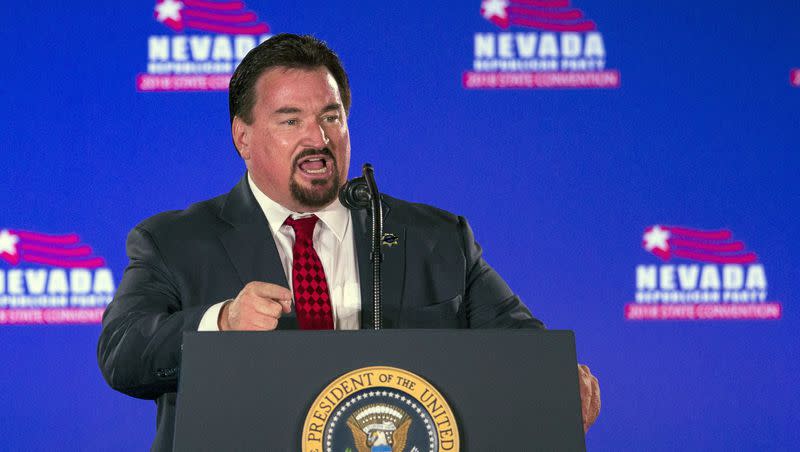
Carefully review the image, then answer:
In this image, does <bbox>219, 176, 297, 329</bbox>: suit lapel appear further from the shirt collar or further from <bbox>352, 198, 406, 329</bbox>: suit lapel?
<bbox>352, 198, 406, 329</bbox>: suit lapel

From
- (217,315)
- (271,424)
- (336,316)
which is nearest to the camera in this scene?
(271,424)

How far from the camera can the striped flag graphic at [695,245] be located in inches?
129

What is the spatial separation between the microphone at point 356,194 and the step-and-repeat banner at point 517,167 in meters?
1.78

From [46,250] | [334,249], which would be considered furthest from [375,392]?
[46,250]

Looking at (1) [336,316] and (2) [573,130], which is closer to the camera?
(1) [336,316]

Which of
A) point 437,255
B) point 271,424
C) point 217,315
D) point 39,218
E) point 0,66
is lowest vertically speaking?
point 271,424

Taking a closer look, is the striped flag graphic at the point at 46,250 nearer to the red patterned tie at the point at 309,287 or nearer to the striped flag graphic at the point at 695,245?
the red patterned tie at the point at 309,287

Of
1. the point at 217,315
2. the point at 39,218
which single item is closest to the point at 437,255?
the point at 217,315

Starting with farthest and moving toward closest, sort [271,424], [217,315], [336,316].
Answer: [336,316], [217,315], [271,424]

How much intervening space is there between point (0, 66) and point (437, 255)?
204 cm

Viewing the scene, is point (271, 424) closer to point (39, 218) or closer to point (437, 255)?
point (437, 255)

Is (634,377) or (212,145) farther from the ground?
(212,145)

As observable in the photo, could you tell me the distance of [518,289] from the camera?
129 inches

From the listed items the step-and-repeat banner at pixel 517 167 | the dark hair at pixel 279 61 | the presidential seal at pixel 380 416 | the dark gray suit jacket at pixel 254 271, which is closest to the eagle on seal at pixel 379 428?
the presidential seal at pixel 380 416
